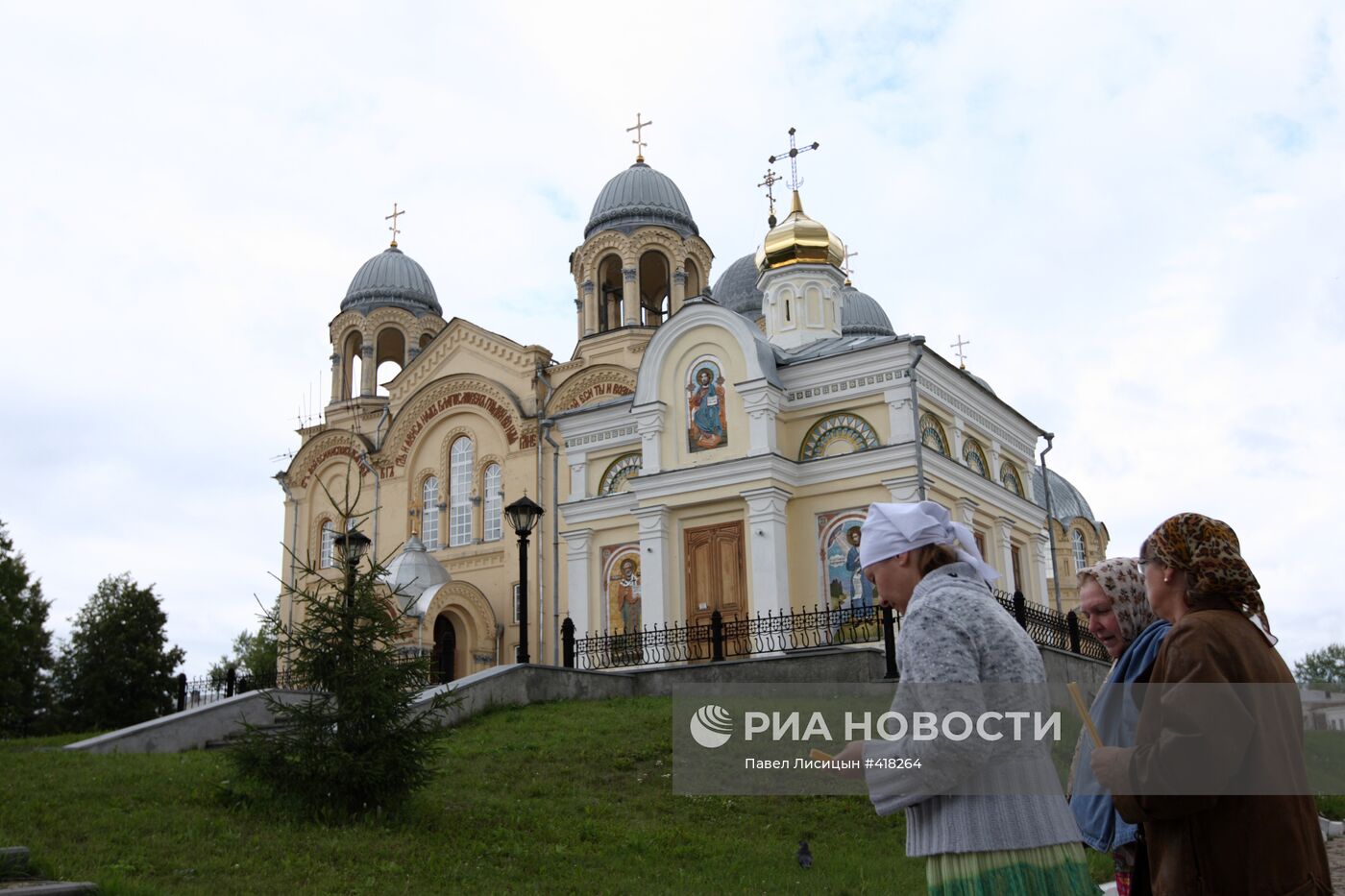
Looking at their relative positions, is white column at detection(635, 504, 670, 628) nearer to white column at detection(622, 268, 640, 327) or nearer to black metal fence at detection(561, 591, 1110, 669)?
black metal fence at detection(561, 591, 1110, 669)

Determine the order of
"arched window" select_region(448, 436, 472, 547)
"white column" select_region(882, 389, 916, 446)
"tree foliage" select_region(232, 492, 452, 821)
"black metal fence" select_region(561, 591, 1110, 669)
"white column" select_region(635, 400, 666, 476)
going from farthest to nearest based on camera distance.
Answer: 1. "arched window" select_region(448, 436, 472, 547)
2. "white column" select_region(635, 400, 666, 476)
3. "white column" select_region(882, 389, 916, 446)
4. "black metal fence" select_region(561, 591, 1110, 669)
5. "tree foliage" select_region(232, 492, 452, 821)

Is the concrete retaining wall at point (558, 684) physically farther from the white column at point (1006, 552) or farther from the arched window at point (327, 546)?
the arched window at point (327, 546)

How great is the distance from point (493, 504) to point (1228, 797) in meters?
23.5

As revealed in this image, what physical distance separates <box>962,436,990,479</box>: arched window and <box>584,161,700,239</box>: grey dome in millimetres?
9283

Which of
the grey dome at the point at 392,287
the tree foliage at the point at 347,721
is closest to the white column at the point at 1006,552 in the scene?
the tree foliage at the point at 347,721

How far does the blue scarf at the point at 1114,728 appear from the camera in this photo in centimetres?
348

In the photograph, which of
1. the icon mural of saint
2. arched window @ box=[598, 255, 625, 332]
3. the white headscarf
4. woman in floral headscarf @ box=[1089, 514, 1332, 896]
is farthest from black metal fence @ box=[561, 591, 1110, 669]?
woman in floral headscarf @ box=[1089, 514, 1332, 896]

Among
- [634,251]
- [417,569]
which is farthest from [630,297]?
[417,569]

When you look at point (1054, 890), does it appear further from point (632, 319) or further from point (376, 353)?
point (376, 353)

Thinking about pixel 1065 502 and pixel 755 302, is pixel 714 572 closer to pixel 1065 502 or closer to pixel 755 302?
pixel 755 302

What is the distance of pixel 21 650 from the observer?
94.0 ft

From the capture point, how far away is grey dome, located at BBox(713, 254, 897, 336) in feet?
98.1

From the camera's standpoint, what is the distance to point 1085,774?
3.78 metres

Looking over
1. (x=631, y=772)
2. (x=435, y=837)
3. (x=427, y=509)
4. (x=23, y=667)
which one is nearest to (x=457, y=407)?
(x=427, y=509)
